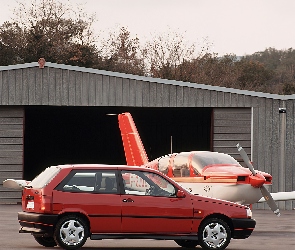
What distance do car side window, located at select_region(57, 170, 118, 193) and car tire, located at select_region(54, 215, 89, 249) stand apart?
0.50 m

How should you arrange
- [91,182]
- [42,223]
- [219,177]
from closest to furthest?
[42,223]
[91,182]
[219,177]

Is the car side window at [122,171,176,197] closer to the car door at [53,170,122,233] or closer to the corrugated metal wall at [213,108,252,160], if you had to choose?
the car door at [53,170,122,233]

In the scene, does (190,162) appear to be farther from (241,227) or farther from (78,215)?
(78,215)

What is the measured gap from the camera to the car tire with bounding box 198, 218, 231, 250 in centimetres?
1582

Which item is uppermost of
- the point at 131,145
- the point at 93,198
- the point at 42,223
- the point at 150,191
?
the point at 131,145

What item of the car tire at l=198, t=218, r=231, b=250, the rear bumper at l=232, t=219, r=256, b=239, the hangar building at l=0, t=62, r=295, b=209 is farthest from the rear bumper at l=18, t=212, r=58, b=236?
the hangar building at l=0, t=62, r=295, b=209

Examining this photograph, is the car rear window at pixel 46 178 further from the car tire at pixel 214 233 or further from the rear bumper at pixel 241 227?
the rear bumper at pixel 241 227

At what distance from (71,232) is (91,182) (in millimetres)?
918

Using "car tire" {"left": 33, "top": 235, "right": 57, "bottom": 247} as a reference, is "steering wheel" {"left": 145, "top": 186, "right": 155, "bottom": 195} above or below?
above

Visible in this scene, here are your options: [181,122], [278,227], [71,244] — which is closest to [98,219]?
[71,244]

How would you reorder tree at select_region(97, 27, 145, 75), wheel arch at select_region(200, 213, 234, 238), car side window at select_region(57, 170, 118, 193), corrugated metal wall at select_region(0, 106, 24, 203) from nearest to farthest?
car side window at select_region(57, 170, 118, 193)
wheel arch at select_region(200, 213, 234, 238)
corrugated metal wall at select_region(0, 106, 24, 203)
tree at select_region(97, 27, 145, 75)

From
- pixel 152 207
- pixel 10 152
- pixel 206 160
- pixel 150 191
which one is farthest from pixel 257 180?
pixel 10 152

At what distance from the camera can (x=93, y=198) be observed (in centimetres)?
1543

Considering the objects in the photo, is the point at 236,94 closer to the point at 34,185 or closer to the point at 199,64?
the point at 34,185
